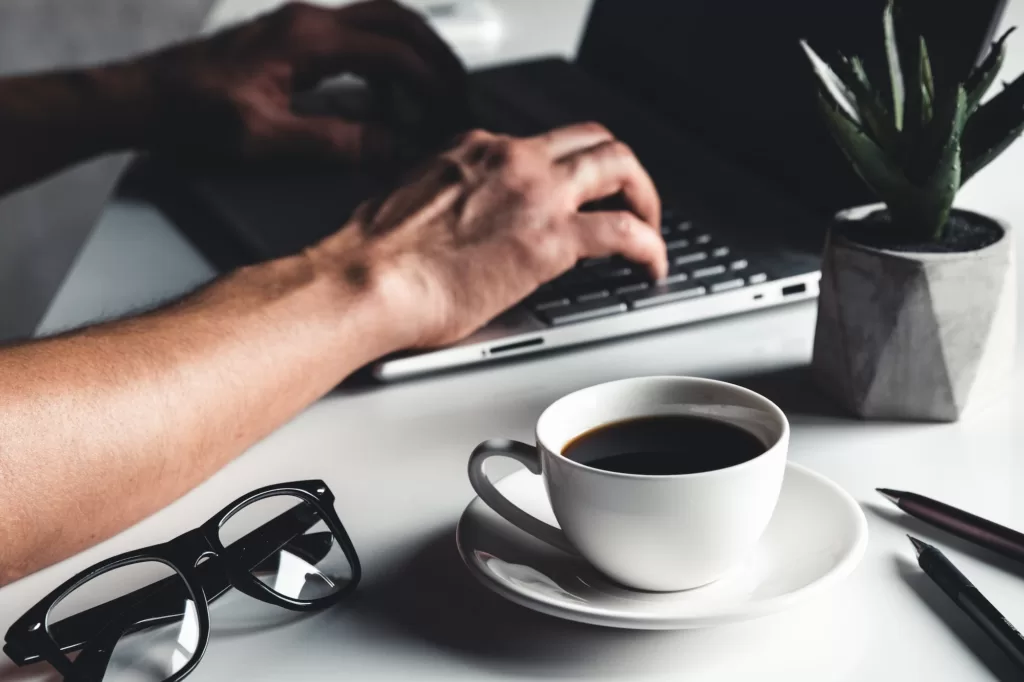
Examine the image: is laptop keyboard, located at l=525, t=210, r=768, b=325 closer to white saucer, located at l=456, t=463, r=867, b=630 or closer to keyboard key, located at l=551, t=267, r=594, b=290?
keyboard key, located at l=551, t=267, r=594, b=290

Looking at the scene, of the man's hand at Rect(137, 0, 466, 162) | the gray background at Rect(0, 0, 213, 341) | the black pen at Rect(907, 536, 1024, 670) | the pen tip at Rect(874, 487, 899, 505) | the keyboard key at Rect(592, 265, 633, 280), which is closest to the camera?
the black pen at Rect(907, 536, 1024, 670)

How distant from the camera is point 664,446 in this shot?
54 cm

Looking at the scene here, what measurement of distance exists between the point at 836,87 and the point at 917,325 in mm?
154

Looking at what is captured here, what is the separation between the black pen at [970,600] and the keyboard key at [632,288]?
0.32 meters

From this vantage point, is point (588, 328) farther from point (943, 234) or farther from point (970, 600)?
point (970, 600)

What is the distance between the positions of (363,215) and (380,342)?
151 mm

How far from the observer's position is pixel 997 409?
68cm

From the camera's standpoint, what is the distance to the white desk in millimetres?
498

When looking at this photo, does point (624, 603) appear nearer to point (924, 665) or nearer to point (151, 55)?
point (924, 665)

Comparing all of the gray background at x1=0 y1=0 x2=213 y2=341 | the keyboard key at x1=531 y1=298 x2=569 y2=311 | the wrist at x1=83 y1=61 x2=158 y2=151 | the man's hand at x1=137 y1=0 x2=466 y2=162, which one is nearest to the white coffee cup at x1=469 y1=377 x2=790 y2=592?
the keyboard key at x1=531 y1=298 x2=569 y2=311

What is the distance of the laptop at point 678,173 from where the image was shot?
31.6 inches

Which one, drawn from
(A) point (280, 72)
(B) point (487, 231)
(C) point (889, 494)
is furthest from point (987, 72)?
(A) point (280, 72)

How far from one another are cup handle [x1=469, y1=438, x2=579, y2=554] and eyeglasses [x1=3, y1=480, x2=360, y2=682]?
7cm

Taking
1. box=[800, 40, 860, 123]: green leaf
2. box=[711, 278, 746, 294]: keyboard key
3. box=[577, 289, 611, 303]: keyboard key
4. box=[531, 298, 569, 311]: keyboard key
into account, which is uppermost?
box=[800, 40, 860, 123]: green leaf
